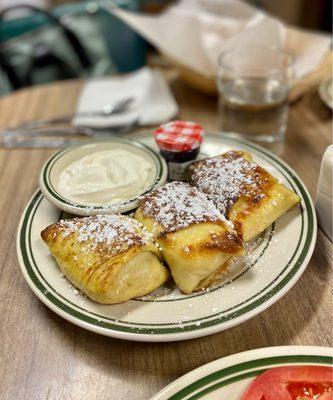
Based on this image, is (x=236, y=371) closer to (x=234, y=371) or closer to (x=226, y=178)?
(x=234, y=371)

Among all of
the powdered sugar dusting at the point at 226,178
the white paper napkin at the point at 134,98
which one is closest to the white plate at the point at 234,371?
the powdered sugar dusting at the point at 226,178

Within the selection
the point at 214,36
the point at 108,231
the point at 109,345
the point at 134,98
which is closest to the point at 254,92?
the point at 214,36

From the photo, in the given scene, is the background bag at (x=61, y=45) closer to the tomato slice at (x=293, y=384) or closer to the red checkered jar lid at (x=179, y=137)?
the red checkered jar lid at (x=179, y=137)

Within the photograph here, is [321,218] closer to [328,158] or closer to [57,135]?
[328,158]

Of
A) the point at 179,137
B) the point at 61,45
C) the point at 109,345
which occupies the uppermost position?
the point at 179,137

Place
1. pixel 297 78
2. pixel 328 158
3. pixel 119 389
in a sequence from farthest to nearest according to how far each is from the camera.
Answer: pixel 297 78, pixel 328 158, pixel 119 389

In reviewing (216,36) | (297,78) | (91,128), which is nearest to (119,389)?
(91,128)

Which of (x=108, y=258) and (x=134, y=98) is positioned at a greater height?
(x=108, y=258)
